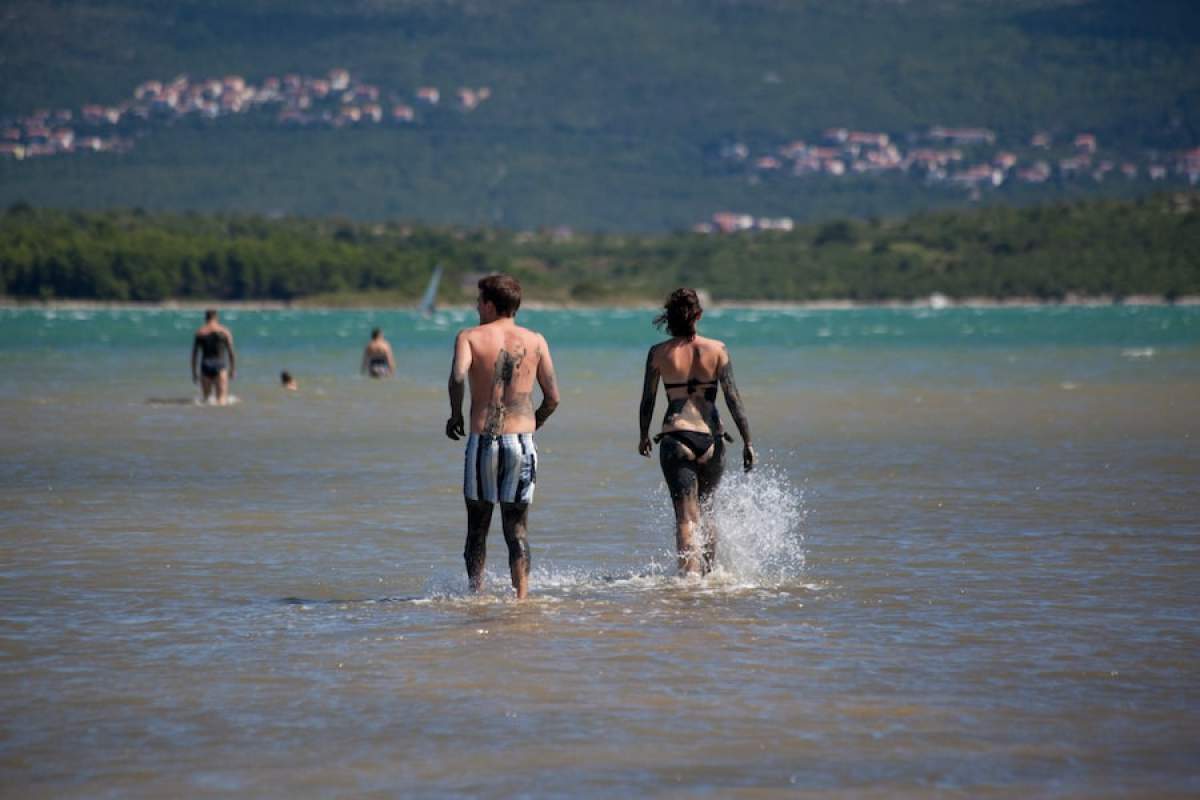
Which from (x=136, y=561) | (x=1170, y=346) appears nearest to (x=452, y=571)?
(x=136, y=561)

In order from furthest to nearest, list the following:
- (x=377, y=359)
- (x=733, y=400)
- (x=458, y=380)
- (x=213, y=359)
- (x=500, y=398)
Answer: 1. (x=377, y=359)
2. (x=213, y=359)
3. (x=733, y=400)
4. (x=500, y=398)
5. (x=458, y=380)

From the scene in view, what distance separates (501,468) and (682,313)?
1818 millimetres

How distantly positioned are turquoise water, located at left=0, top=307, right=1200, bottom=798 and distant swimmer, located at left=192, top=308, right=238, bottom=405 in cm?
768

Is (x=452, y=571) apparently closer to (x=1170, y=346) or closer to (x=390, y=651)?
(x=390, y=651)

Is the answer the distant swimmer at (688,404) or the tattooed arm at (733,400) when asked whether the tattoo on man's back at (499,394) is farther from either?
the tattooed arm at (733,400)

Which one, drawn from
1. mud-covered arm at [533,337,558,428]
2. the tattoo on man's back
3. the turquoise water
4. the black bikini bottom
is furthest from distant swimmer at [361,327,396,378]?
the tattoo on man's back

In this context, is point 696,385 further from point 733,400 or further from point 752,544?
point 752,544

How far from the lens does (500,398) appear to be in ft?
37.0

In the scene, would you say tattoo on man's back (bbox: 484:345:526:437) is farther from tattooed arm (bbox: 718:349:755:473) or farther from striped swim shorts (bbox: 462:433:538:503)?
tattooed arm (bbox: 718:349:755:473)

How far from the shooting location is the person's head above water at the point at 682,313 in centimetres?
1235

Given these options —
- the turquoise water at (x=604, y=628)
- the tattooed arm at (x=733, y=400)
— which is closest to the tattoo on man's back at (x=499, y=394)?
the turquoise water at (x=604, y=628)

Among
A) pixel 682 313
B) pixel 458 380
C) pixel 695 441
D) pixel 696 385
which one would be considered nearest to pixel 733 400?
pixel 696 385

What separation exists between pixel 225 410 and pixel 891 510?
18.4 metres

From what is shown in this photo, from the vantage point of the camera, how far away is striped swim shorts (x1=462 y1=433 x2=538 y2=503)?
1127 cm
